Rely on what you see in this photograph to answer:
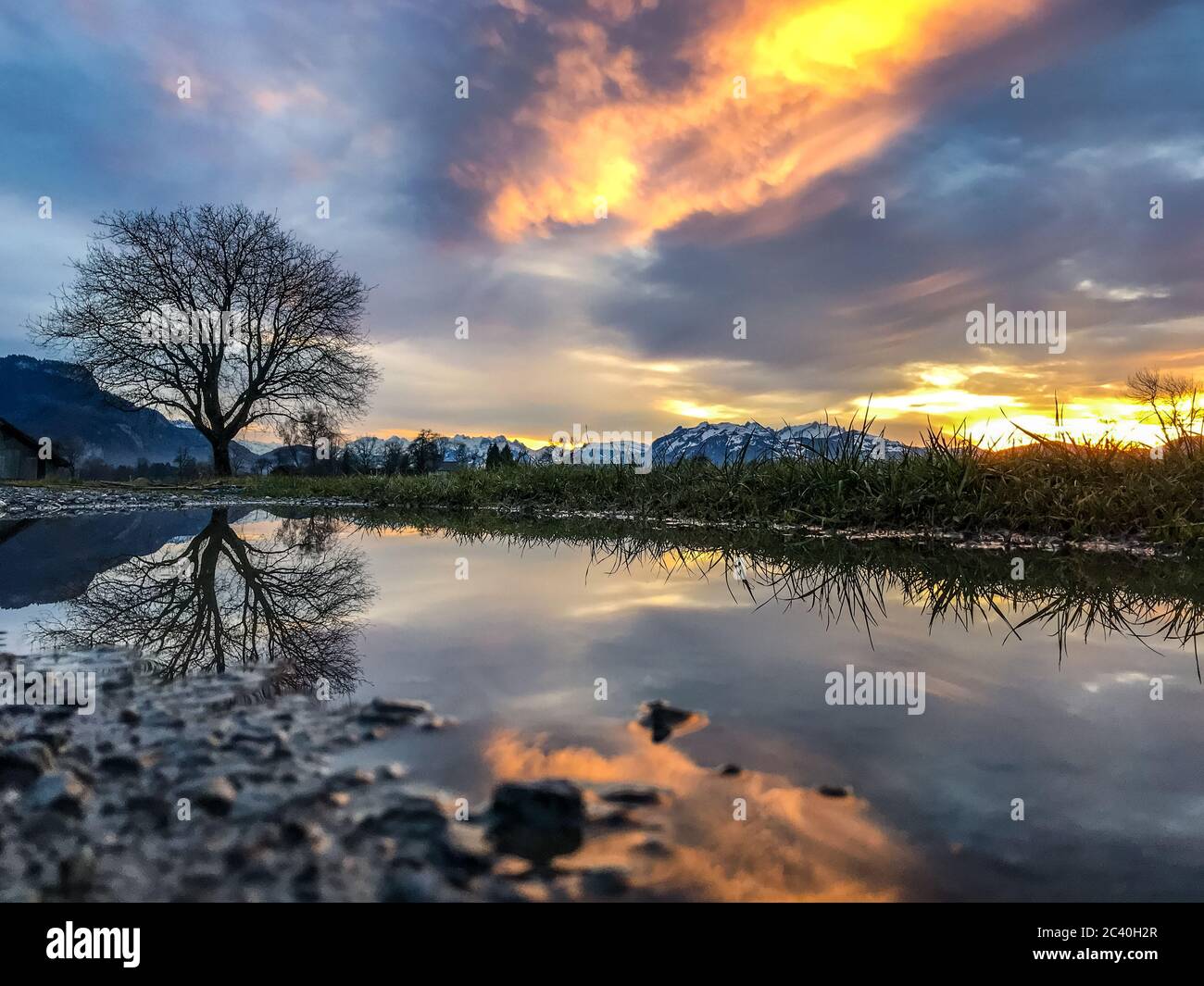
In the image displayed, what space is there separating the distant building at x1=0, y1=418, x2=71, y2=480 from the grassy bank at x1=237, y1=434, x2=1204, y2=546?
36.8m

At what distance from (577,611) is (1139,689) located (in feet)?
6.17

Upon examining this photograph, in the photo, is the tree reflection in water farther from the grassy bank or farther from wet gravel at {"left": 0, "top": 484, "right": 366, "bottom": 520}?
wet gravel at {"left": 0, "top": 484, "right": 366, "bottom": 520}

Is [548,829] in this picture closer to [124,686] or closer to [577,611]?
[124,686]

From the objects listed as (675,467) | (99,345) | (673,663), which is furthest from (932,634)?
(99,345)

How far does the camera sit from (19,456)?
33.3 metres

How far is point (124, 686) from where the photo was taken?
1.74 meters

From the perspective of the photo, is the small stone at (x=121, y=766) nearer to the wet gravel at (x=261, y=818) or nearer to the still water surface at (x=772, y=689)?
the wet gravel at (x=261, y=818)

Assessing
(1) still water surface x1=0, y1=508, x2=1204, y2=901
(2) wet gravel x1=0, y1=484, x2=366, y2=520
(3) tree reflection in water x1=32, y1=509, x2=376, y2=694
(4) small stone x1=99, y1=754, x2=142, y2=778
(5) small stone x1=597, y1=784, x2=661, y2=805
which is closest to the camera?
(1) still water surface x1=0, y1=508, x2=1204, y2=901

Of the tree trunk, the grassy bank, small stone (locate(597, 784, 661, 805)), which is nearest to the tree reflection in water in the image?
small stone (locate(597, 784, 661, 805))

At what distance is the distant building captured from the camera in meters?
32.2

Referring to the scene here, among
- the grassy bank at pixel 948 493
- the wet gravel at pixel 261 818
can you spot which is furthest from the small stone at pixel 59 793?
the grassy bank at pixel 948 493

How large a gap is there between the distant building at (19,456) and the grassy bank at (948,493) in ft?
121
